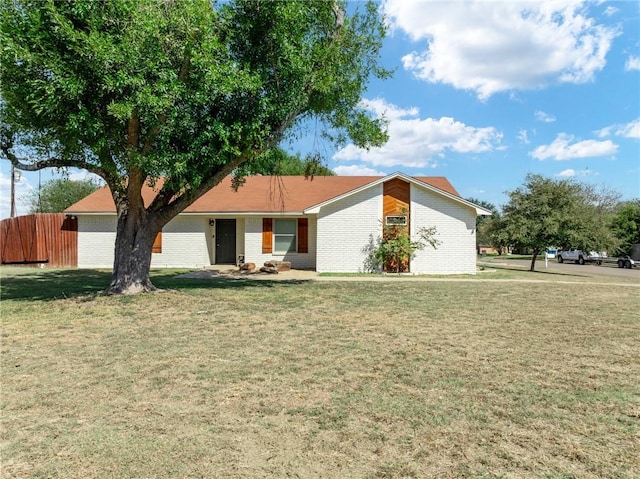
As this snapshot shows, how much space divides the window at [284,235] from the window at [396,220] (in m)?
4.32

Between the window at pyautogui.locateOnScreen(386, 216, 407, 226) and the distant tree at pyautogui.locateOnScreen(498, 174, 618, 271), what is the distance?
603 cm

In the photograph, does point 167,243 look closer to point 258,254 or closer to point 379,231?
point 258,254

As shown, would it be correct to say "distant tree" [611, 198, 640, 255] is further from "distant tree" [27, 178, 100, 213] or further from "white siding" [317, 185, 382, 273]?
"distant tree" [27, 178, 100, 213]

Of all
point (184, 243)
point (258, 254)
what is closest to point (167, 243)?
point (184, 243)

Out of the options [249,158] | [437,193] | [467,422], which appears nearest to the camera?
[467,422]

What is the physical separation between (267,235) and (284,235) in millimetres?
774

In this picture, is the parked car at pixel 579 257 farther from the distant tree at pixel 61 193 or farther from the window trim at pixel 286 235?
the distant tree at pixel 61 193

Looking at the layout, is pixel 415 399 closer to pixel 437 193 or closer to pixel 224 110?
pixel 224 110

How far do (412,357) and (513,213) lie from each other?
17816mm

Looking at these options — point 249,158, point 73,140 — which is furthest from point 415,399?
point 73,140

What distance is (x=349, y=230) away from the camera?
58.1 feet

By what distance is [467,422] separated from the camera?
353 cm

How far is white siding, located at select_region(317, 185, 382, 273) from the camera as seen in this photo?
17.7m

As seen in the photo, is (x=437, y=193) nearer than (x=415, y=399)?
No
